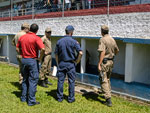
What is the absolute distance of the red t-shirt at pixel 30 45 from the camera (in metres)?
4.98

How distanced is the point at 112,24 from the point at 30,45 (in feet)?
13.4

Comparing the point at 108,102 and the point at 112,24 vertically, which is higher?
the point at 112,24

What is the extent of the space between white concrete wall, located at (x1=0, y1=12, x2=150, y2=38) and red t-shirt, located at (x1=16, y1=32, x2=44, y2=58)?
378cm

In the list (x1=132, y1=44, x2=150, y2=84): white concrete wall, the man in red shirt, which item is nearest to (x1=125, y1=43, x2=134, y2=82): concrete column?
(x1=132, y1=44, x2=150, y2=84): white concrete wall

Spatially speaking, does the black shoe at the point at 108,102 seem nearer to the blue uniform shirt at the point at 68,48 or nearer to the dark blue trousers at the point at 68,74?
the dark blue trousers at the point at 68,74

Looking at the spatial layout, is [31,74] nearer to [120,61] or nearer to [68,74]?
[68,74]

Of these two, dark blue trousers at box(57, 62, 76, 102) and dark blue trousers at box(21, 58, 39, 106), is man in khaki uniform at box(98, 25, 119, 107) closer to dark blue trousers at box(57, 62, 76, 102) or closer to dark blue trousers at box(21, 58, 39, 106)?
dark blue trousers at box(57, 62, 76, 102)

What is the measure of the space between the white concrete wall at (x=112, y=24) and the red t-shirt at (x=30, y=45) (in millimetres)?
3776

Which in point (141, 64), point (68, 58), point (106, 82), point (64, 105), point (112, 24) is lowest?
point (64, 105)

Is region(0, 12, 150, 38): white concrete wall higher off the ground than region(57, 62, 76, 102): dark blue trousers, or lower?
higher

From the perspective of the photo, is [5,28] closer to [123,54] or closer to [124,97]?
[123,54]

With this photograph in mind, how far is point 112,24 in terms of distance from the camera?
805 centimetres

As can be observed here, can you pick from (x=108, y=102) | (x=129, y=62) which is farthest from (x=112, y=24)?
(x=108, y=102)

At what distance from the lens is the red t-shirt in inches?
196
